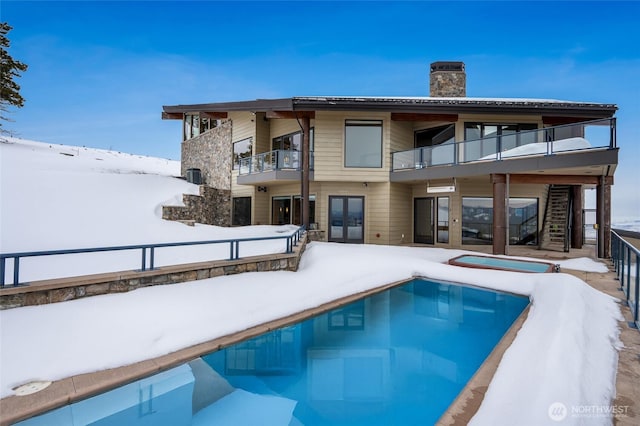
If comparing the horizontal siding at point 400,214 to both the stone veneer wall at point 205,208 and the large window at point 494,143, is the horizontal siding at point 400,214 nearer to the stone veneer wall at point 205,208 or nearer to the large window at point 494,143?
the large window at point 494,143

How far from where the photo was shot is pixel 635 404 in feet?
10.3

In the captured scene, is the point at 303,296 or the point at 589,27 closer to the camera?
the point at 303,296

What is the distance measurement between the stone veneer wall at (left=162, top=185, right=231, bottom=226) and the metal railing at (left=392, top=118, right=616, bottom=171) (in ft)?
31.5

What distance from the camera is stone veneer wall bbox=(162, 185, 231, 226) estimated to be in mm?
14273

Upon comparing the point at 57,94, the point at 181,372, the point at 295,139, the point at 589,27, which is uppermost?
the point at 589,27

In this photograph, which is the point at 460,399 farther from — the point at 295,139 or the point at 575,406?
the point at 295,139

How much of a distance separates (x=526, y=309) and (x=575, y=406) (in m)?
4.06

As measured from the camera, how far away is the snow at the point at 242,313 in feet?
11.8

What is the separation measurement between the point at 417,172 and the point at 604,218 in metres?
6.84

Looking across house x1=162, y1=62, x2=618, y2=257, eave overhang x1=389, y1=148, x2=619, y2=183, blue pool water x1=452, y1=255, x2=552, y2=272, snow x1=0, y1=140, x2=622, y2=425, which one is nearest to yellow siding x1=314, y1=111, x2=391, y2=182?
house x1=162, y1=62, x2=618, y2=257

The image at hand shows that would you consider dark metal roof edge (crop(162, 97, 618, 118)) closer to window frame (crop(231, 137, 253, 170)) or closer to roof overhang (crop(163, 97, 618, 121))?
roof overhang (crop(163, 97, 618, 121))

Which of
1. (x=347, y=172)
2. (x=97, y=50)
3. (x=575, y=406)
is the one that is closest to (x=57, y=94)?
(x=97, y=50)

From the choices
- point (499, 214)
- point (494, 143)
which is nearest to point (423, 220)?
point (499, 214)

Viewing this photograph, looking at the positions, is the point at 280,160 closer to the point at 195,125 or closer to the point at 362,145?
the point at 362,145
